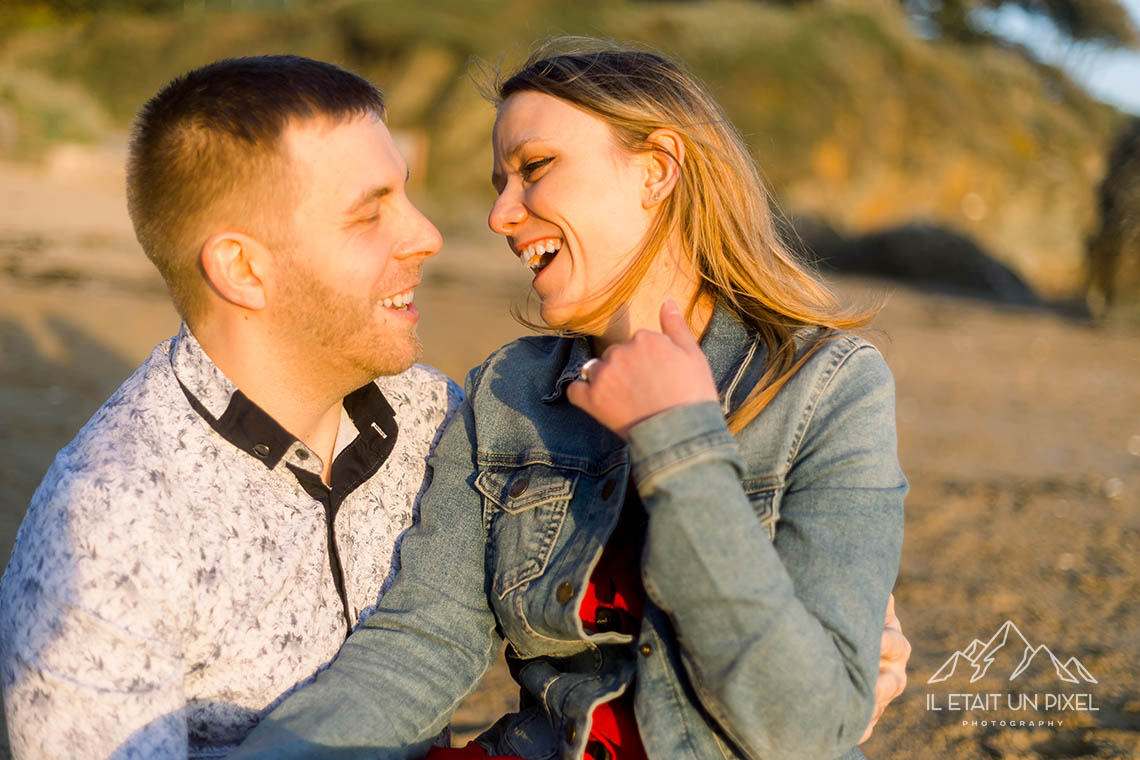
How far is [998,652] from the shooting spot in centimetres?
437

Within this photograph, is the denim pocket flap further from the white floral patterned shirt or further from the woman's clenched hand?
the woman's clenched hand

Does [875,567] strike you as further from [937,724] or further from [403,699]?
[937,724]

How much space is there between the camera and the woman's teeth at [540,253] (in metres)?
2.35

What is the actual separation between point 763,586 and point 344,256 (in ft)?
3.95

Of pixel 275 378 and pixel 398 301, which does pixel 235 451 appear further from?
pixel 398 301

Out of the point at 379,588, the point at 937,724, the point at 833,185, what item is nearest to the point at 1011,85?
the point at 833,185

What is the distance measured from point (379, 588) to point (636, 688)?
67cm

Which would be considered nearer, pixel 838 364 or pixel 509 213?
pixel 838 364

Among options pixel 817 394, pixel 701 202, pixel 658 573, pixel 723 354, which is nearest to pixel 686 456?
pixel 658 573

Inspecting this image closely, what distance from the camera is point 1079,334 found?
13.9 metres

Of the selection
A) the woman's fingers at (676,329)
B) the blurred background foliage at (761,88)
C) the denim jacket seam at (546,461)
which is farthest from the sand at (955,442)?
the blurred background foliage at (761,88)

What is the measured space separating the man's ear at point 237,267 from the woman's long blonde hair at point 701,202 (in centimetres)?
70

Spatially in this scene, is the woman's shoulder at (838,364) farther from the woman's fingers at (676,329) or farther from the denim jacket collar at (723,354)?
the woman's fingers at (676,329)

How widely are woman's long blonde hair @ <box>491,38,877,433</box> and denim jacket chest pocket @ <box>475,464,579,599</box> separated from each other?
36 centimetres
